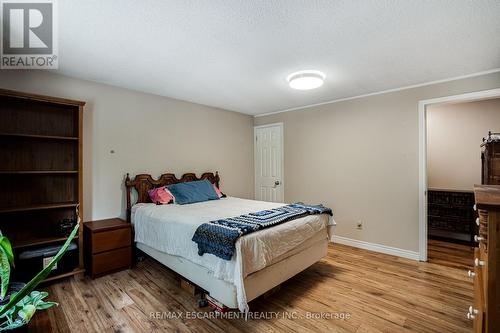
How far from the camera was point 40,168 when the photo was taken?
9.16 feet

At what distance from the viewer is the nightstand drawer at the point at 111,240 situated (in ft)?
8.95

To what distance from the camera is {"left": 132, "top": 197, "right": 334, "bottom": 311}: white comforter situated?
196 centimetres

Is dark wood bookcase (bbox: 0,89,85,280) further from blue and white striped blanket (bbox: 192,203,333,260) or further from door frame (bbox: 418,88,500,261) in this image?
door frame (bbox: 418,88,500,261)

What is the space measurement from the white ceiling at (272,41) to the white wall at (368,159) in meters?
0.34

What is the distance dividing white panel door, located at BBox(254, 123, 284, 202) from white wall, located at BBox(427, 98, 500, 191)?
9.11 ft

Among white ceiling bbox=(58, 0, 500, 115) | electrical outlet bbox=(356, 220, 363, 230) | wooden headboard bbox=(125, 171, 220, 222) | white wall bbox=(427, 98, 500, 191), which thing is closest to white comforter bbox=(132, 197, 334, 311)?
wooden headboard bbox=(125, 171, 220, 222)

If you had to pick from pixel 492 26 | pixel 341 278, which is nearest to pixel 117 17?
pixel 492 26

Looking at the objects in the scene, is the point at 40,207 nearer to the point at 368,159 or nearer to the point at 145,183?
the point at 145,183

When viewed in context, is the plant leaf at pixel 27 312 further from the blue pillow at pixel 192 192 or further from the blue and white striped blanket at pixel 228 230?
the blue pillow at pixel 192 192

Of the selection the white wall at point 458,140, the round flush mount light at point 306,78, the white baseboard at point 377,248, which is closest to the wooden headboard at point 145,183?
the round flush mount light at point 306,78

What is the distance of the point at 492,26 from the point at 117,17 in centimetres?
290

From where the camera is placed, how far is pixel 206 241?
2.10 m

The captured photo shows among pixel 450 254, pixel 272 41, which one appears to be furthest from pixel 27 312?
pixel 450 254

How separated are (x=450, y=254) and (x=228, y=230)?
11.4 ft
